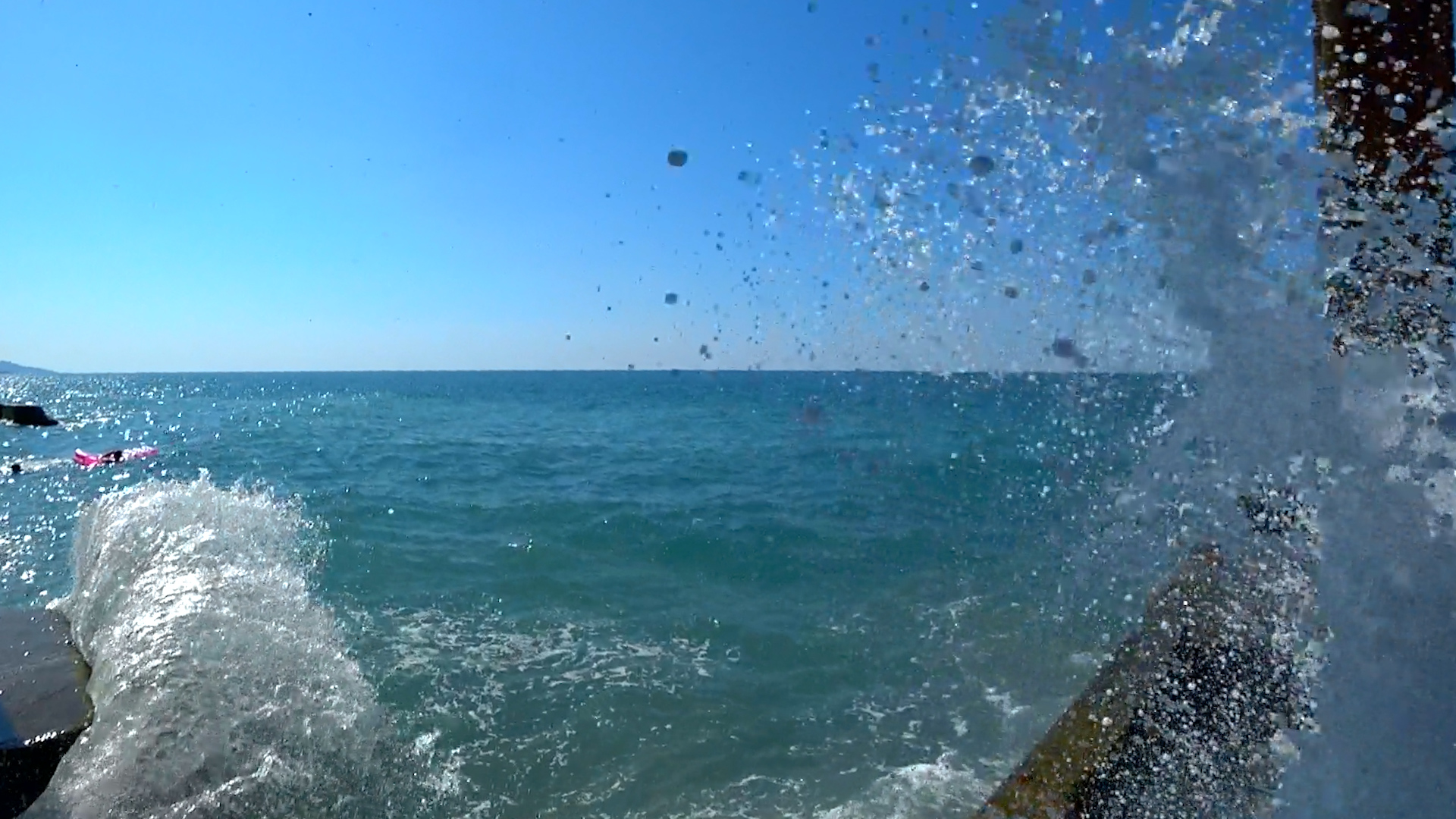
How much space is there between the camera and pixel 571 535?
1351 cm

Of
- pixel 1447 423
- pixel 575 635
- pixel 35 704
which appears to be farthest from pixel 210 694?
pixel 1447 423

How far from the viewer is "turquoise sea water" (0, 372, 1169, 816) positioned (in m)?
5.64

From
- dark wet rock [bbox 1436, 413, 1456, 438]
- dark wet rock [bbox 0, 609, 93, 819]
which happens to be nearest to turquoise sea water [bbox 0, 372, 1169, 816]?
dark wet rock [bbox 0, 609, 93, 819]

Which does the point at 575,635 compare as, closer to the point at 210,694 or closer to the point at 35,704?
the point at 210,694

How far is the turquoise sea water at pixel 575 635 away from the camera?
564cm

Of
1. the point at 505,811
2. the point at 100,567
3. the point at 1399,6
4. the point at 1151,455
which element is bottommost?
the point at 505,811

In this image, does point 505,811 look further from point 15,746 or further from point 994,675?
point 994,675

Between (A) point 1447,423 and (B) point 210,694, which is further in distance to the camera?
(B) point 210,694

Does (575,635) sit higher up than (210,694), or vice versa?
(210,694)

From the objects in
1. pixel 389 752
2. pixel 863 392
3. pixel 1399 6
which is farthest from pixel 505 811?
pixel 863 392

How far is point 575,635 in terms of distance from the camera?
29.1 ft

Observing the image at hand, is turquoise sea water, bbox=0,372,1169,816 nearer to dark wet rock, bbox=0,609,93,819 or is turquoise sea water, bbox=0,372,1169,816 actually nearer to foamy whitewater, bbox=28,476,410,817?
foamy whitewater, bbox=28,476,410,817

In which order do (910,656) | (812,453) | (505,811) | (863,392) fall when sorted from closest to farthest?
1. (505,811)
2. (910,656)
3. (812,453)
4. (863,392)

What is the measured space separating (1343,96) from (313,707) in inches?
292
